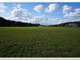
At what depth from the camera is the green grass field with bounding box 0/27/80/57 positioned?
6.42ft

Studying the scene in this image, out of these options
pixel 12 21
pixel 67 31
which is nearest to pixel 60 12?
pixel 67 31

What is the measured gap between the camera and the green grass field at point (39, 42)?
1.96 m

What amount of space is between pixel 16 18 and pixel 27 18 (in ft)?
0.38

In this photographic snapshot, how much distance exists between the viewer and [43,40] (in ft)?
6.73

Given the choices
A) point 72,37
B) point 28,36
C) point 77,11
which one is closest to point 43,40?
point 28,36

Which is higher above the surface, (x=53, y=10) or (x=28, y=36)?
(x=53, y=10)

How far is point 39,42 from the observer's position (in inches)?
80.3

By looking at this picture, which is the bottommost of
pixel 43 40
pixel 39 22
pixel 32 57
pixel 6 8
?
pixel 32 57

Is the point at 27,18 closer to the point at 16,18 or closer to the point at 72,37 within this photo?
the point at 16,18

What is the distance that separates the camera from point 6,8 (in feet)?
6.81

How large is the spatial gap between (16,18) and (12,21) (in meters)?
0.05

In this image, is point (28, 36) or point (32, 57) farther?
Result: point (28, 36)

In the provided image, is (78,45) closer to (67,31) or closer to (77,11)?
(67,31)

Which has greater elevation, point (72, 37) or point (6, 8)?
point (6, 8)
